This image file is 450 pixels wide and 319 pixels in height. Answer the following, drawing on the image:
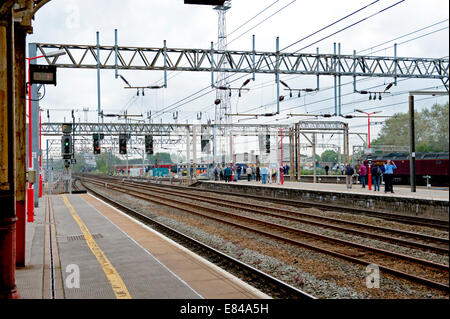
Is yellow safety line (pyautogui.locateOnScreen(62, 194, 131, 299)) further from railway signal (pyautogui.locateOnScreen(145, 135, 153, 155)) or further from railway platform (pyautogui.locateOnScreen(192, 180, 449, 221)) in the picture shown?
railway signal (pyautogui.locateOnScreen(145, 135, 153, 155))

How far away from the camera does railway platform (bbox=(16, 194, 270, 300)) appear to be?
6555 millimetres

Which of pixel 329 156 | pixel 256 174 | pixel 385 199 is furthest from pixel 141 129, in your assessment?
pixel 329 156

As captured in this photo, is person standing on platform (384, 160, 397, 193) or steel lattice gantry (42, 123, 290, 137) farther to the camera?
steel lattice gantry (42, 123, 290, 137)

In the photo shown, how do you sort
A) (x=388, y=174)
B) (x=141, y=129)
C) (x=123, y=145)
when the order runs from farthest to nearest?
(x=141, y=129)
(x=123, y=145)
(x=388, y=174)

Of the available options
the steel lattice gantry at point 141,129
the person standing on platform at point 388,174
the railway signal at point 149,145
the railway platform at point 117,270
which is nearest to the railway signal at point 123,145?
the railway signal at point 149,145

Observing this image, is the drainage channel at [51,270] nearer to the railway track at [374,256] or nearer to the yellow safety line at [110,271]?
the yellow safety line at [110,271]

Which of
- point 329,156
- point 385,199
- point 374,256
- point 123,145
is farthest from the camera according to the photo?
point 329,156

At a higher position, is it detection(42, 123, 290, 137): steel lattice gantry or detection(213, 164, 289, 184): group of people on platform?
detection(42, 123, 290, 137): steel lattice gantry

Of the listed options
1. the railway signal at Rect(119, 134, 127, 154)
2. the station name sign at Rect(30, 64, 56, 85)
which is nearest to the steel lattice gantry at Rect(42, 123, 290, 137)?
the railway signal at Rect(119, 134, 127, 154)

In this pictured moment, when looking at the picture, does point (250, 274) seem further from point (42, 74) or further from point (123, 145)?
point (123, 145)

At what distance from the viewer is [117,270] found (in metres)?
8.02

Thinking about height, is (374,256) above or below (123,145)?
below

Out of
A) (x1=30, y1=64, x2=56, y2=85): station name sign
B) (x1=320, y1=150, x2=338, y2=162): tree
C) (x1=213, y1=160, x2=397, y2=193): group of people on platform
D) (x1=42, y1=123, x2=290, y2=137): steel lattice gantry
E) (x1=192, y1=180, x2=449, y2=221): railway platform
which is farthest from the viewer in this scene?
(x1=320, y1=150, x2=338, y2=162): tree

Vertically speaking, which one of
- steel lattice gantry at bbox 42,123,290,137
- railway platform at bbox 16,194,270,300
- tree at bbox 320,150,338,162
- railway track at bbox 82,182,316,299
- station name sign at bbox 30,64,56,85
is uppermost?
steel lattice gantry at bbox 42,123,290,137
